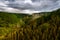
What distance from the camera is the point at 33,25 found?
4.62 feet

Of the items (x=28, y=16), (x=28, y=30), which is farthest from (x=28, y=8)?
(x=28, y=30)

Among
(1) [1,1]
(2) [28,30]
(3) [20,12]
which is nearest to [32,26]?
(2) [28,30]

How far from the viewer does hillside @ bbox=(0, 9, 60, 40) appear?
1.39m

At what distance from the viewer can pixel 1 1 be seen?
1.39 meters

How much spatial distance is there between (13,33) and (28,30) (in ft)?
0.41

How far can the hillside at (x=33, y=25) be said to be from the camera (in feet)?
4.56

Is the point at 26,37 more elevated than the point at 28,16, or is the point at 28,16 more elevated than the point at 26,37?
the point at 28,16

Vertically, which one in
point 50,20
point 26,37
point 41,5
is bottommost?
point 26,37

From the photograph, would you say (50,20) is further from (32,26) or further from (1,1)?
(1,1)

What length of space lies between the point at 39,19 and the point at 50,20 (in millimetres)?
91

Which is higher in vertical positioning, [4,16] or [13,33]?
[4,16]

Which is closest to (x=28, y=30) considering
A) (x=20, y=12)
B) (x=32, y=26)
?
(x=32, y=26)

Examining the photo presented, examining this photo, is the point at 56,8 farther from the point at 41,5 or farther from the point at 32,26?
the point at 32,26

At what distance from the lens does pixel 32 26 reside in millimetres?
1410
